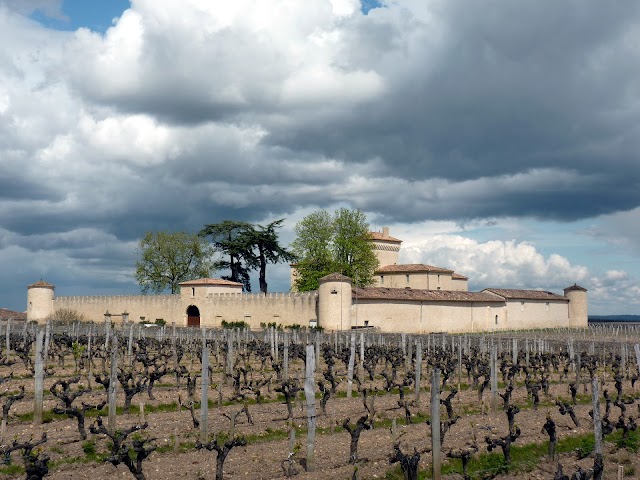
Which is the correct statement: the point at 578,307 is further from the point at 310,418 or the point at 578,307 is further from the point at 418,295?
the point at 310,418

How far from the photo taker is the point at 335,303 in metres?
51.5

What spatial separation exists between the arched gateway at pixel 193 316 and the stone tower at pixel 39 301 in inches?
687

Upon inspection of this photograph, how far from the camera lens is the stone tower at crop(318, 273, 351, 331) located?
2013 inches

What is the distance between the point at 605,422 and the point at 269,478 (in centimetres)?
814

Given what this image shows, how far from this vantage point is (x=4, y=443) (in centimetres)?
1341

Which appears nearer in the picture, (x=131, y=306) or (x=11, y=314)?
(x=131, y=306)

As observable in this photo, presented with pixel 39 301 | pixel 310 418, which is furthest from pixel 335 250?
pixel 310 418

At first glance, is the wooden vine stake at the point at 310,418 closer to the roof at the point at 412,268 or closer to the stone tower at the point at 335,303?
the stone tower at the point at 335,303

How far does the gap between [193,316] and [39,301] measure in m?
19.1

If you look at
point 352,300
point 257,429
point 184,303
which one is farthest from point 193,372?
point 184,303

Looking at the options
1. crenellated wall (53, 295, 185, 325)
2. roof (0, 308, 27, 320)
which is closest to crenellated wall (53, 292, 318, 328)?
crenellated wall (53, 295, 185, 325)

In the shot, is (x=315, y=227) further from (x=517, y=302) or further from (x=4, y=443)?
(x=4, y=443)

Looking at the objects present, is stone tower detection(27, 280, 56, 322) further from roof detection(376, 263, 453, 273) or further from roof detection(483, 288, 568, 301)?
roof detection(483, 288, 568, 301)

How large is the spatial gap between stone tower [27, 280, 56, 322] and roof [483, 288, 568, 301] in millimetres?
42674
